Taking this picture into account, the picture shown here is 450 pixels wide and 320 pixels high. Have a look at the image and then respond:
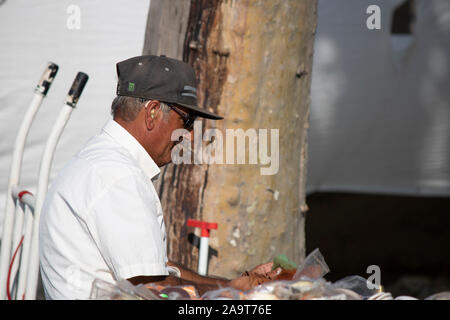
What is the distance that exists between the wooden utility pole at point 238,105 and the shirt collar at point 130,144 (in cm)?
130

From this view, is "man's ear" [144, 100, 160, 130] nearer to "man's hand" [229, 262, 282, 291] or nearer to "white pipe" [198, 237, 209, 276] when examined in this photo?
"man's hand" [229, 262, 282, 291]

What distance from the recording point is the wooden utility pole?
3039 mm

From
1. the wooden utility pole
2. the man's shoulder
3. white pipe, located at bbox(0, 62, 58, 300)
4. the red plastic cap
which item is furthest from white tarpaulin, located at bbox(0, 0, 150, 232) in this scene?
the man's shoulder

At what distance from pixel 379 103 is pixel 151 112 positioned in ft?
13.2

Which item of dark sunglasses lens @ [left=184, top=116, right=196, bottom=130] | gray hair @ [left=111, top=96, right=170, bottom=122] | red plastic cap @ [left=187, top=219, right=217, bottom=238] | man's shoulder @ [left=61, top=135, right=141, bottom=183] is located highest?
gray hair @ [left=111, top=96, right=170, bottom=122]

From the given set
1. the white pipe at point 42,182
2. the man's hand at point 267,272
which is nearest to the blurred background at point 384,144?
the white pipe at point 42,182

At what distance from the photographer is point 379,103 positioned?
17.9 ft

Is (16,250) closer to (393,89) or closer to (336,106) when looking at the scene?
(336,106)

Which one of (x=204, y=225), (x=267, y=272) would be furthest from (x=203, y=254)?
(x=267, y=272)

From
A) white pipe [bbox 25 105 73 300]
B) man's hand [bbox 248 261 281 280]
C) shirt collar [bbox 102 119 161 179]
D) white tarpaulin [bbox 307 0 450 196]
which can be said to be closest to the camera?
shirt collar [bbox 102 119 161 179]

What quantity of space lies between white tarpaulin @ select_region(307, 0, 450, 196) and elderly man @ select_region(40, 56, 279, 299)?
343 cm

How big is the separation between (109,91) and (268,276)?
2.66 m

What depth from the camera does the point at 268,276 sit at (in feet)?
5.99

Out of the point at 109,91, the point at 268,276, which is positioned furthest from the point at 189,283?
the point at 109,91
